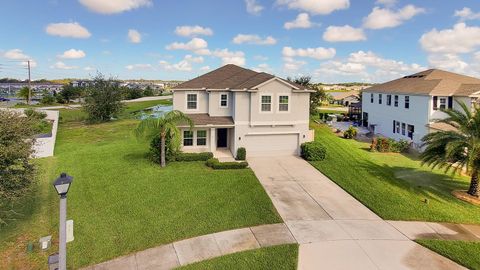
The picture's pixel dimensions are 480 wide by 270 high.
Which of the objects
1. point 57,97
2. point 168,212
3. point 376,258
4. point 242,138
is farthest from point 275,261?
point 57,97

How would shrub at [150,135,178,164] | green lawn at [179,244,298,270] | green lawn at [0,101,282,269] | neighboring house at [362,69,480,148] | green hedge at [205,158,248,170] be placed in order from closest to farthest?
green lawn at [179,244,298,270] → green lawn at [0,101,282,269] → green hedge at [205,158,248,170] → shrub at [150,135,178,164] → neighboring house at [362,69,480,148]

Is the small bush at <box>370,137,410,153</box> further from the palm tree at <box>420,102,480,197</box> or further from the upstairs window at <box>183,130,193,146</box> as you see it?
the upstairs window at <box>183,130,193,146</box>

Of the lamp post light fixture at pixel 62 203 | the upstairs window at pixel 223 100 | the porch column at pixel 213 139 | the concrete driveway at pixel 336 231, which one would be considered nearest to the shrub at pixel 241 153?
the porch column at pixel 213 139

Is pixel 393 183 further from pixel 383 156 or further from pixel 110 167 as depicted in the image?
pixel 110 167

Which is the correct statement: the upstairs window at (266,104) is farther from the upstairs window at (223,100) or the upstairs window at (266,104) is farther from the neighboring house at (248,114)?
the upstairs window at (223,100)

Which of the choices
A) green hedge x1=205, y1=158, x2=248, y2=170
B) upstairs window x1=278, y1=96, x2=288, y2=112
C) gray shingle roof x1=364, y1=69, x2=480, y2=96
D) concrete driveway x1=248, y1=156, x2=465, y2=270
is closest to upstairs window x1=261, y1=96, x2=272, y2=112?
upstairs window x1=278, y1=96, x2=288, y2=112

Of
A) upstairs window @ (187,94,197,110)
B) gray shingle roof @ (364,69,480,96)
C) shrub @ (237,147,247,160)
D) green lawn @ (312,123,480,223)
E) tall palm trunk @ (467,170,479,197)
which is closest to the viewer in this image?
green lawn @ (312,123,480,223)
